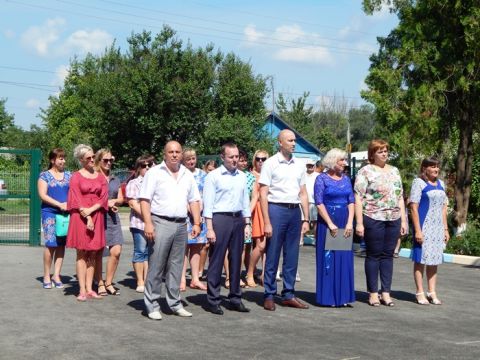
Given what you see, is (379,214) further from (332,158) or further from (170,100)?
(170,100)

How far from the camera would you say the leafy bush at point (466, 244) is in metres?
14.9

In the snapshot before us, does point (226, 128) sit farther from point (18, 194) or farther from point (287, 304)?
point (287, 304)

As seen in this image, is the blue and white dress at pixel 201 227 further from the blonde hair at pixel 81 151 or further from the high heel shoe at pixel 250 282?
the blonde hair at pixel 81 151

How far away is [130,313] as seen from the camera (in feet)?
28.7

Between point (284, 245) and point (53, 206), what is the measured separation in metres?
3.13

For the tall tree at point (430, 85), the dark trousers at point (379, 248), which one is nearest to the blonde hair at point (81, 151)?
the dark trousers at point (379, 248)

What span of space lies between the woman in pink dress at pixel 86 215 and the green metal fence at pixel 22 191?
7076mm

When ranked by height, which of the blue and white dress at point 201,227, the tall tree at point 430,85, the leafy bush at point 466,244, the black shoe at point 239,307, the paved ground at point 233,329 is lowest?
the paved ground at point 233,329

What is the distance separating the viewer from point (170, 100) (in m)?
36.2

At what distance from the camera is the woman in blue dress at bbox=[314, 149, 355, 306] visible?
30.6 ft

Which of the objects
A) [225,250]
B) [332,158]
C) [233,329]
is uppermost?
[332,158]

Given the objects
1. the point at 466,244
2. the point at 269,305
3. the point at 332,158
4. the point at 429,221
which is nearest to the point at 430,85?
the point at 466,244

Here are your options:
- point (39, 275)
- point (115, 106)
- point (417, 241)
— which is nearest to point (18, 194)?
point (39, 275)

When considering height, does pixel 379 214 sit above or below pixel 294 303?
above
